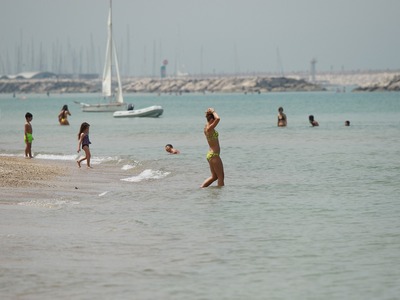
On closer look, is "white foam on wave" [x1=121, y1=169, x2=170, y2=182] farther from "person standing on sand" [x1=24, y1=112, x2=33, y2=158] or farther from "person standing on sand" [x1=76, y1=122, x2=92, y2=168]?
"person standing on sand" [x1=24, y1=112, x2=33, y2=158]

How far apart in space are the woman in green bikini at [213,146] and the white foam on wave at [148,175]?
3054 mm

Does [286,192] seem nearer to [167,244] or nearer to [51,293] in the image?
[167,244]

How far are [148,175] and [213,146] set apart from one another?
4.89 m

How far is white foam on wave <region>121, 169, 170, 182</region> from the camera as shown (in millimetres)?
22109

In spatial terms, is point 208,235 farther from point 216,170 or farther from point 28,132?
point 28,132

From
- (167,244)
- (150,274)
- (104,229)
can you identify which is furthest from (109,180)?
(150,274)

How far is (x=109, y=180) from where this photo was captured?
21828 mm

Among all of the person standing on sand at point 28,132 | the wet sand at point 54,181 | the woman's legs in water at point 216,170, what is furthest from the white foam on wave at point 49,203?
the person standing on sand at point 28,132

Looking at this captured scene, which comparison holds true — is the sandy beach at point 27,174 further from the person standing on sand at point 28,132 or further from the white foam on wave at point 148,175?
the person standing on sand at point 28,132

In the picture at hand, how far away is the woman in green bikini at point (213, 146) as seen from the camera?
18.2 metres

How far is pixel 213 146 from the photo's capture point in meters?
18.8

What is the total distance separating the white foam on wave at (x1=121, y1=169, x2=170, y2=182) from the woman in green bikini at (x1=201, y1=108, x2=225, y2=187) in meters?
3.05

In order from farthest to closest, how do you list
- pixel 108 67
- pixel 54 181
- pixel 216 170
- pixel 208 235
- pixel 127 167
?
1. pixel 108 67
2. pixel 127 167
3. pixel 54 181
4. pixel 216 170
5. pixel 208 235

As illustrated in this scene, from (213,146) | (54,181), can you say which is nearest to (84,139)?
(54,181)
